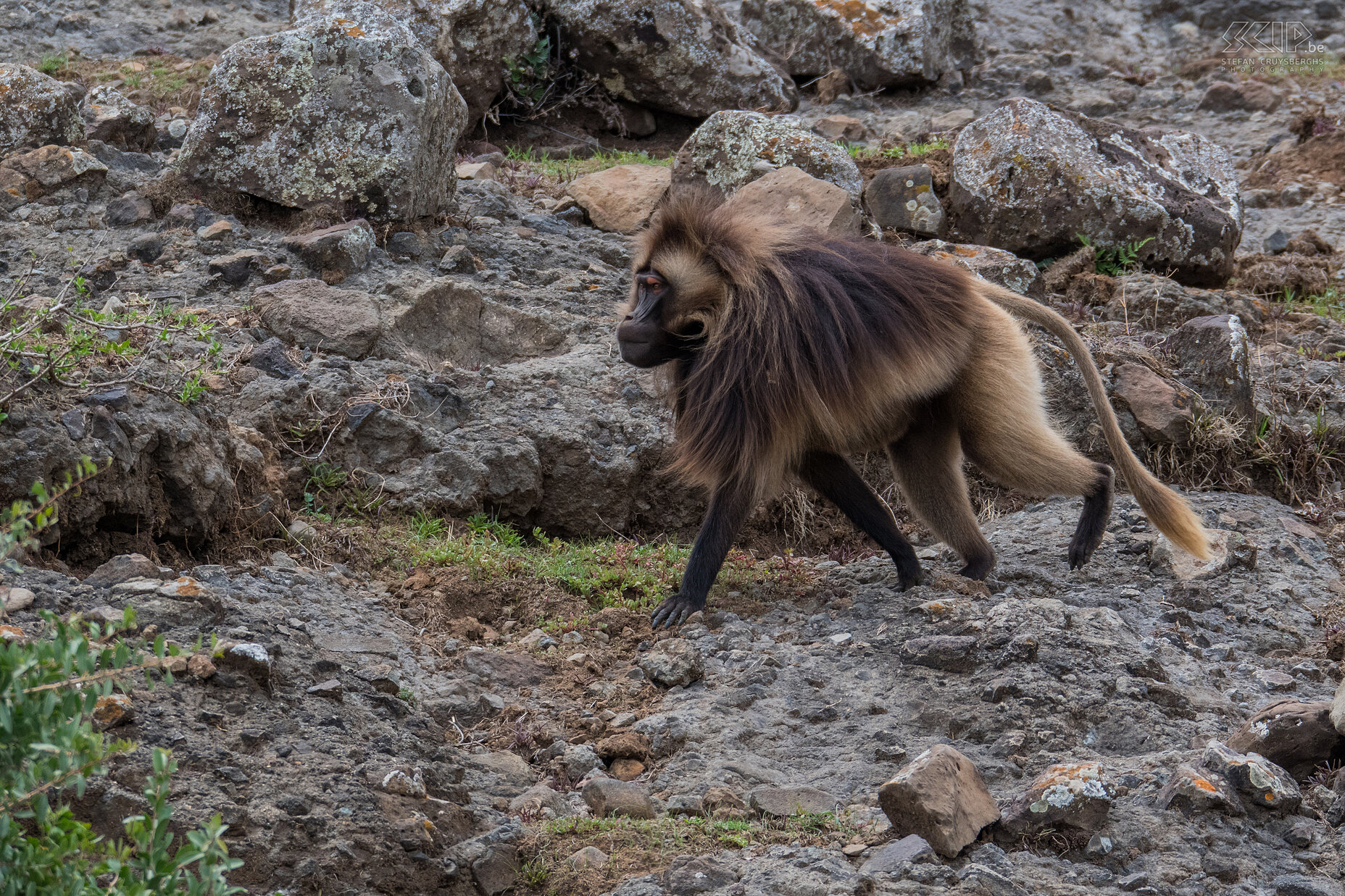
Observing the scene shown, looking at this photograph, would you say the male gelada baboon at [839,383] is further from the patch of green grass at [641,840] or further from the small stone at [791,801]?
the patch of green grass at [641,840]

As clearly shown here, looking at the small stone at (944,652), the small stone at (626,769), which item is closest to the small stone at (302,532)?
the small stone at (626,769)

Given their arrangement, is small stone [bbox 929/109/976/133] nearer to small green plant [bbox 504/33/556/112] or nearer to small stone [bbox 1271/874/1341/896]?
small green plant [bbox 504/33/556/112]

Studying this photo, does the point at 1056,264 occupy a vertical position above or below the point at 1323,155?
below

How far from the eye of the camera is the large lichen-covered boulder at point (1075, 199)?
6887 millimetres

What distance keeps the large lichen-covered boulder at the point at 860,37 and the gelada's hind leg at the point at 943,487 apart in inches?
260

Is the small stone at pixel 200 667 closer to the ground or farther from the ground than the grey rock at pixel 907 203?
closer to the ground

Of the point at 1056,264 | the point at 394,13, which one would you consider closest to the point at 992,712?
the point at 1056,264

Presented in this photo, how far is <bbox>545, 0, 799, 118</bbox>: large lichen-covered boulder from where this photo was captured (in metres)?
8.90

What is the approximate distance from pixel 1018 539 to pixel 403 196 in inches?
150

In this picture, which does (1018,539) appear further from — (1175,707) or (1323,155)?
(1323,155)

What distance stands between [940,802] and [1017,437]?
89.7 inches

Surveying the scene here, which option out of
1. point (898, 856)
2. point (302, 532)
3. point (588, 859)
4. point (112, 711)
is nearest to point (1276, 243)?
point (898, 856)

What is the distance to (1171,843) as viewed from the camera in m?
2.79

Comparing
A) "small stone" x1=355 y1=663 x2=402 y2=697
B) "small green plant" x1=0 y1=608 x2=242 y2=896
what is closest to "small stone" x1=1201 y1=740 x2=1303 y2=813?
"small stone" x1=355 y1=663 x2=402 y2=697
